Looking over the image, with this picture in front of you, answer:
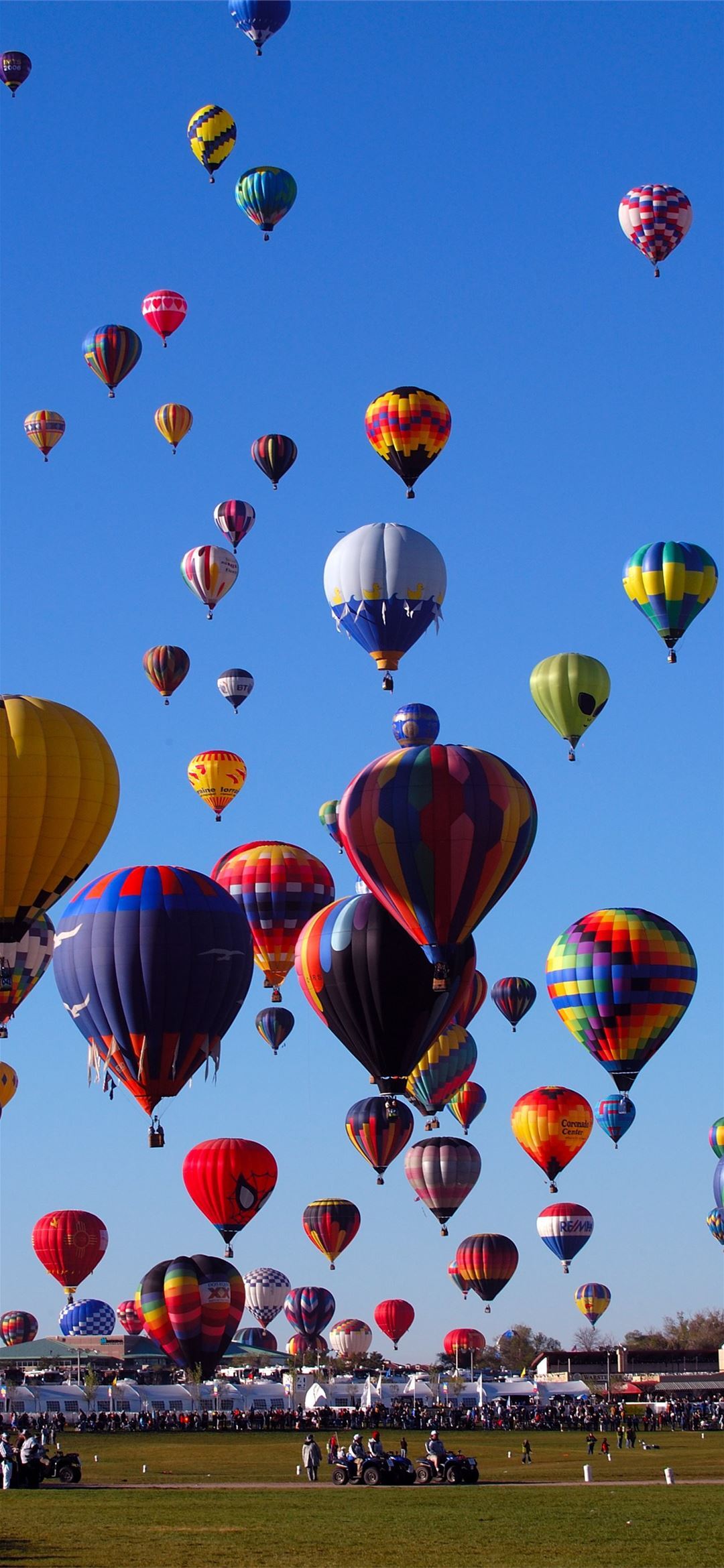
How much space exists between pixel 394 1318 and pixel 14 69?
160 feet

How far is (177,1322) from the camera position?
55.7 m

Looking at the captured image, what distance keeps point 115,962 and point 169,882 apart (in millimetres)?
2160

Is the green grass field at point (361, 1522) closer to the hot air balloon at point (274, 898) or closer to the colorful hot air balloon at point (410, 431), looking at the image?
the hot air balloon at point (274, 898)

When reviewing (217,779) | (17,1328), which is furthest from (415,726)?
(17,1328)

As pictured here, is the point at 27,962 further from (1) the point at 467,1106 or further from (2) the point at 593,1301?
(2) the point at 593,1301

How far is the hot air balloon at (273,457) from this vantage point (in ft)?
180

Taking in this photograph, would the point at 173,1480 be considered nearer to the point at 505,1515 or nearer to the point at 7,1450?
the point at 7,1450

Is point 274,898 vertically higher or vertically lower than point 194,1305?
higher

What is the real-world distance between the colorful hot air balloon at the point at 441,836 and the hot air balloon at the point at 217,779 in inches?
811

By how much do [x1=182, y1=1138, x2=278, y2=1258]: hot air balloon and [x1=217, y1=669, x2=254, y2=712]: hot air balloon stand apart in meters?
14.2

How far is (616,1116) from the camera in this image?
5603 centimetres

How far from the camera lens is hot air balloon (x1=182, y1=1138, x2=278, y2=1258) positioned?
52.1 meters

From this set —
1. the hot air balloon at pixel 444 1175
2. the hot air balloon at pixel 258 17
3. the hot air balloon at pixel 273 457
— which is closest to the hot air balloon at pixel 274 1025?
the hot air balloon at pixel 444 1175

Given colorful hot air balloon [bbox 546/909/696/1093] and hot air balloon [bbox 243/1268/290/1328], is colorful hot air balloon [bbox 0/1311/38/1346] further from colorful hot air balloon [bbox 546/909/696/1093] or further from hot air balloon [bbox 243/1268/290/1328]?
colorful hot air balloon [bbox 546/909/696/1093]
